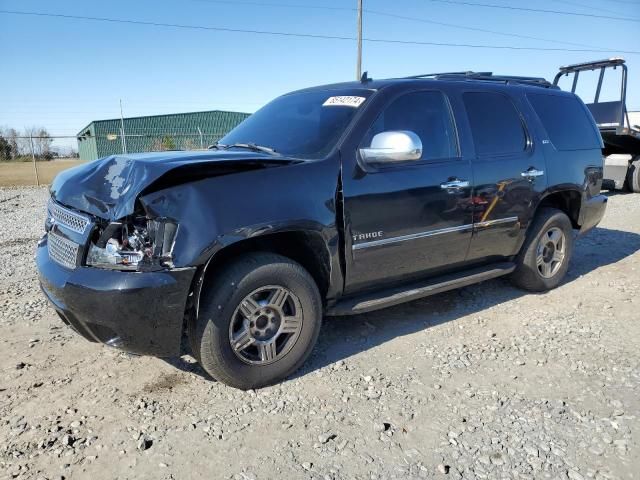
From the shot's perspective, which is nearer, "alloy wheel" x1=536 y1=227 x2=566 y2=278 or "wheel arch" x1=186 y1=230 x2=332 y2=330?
"wheel arch" x1=186 y1=230 x2=332 y2=330

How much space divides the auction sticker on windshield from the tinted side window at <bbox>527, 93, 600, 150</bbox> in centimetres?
210

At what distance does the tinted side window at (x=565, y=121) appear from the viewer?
493 centimetres

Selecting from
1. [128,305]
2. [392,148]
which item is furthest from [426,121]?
[128,305]

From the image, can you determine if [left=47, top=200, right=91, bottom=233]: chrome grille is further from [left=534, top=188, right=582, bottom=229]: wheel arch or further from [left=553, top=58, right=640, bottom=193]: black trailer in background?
[left=553, top=58, right=640, bottom=193]: black trailer in background

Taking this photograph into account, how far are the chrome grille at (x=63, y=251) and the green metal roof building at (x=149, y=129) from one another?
29.1 m

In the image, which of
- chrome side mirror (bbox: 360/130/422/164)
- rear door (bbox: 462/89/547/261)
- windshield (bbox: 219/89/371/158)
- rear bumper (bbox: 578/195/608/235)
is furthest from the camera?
rear bumper (bbox: 578/195/608/235)

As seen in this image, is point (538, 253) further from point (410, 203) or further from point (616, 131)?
point (616, 131)

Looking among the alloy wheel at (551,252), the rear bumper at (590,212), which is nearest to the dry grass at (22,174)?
the alloy wheel at (551,252)

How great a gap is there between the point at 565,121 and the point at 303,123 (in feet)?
9.67

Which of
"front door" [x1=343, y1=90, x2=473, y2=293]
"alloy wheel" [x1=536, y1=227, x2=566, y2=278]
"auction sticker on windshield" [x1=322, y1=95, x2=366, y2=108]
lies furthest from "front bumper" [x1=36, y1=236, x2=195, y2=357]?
"alloy wheel" [x1=536, y1=227, x2=566, y2=278]

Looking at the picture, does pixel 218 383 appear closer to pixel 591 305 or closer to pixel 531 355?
pixel 531 355

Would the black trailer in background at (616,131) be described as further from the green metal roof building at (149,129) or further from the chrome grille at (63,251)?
the green metal roof building at (149,129)

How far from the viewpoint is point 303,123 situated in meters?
3.90

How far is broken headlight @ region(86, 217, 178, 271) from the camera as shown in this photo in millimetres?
2730
